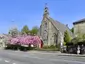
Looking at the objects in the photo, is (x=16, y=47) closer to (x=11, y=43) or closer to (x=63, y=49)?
(x=11, y=43)

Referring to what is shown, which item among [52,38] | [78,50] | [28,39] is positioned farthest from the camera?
[52,38]

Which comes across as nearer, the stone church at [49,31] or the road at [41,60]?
the road at [41,60]

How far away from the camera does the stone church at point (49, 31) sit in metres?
90.4

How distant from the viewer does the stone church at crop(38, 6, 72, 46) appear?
90375 millimetres

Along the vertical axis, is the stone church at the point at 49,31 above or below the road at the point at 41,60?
above

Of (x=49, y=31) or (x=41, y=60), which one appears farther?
(x=49, y=31)

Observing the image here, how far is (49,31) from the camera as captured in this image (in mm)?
92625

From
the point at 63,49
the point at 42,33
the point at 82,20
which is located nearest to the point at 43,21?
the point at 42,33

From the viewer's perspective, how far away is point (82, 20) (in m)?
80.4

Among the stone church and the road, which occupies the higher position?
the stone church

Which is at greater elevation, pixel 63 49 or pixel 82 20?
pixel 82 20

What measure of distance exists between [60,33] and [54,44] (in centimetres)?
398

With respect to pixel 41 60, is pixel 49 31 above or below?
above

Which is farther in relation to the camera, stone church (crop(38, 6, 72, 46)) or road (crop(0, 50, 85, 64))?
stone church (crop(38, 6, 72, 46))
